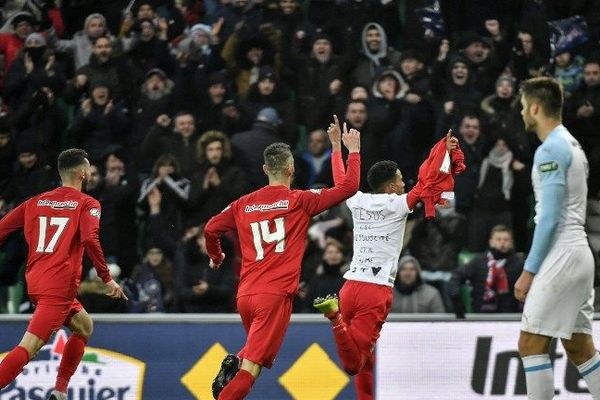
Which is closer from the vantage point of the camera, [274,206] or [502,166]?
[274,206]

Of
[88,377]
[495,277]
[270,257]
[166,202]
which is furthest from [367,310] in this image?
[166,202]

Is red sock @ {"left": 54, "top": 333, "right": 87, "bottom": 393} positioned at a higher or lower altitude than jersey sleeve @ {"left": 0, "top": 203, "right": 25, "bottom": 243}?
lower

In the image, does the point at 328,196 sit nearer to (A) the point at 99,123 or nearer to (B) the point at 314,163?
(B) the point at 314,163

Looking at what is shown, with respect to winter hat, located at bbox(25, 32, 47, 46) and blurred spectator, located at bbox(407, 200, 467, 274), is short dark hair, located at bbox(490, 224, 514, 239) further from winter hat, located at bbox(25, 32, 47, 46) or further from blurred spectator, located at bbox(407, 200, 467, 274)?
winter hat, located at bbox(25, 32, 47, 46)

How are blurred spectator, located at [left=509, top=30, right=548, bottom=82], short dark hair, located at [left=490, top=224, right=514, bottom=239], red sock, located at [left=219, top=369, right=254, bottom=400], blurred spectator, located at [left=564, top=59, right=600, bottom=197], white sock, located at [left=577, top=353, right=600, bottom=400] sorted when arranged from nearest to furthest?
white sock, located at [left=577, top=353, right=600, bottom=400] → red sock, located at [left=219, top=369, right=254, bottom=400] → short dark hair, located at [left=490, top=224, right=514, bottom=239] → blurred spectator, located at [left=564, top=59, right=600, bottom=197] → blurred spectator, located at [left=509, top=30, right=548, bottom=82]

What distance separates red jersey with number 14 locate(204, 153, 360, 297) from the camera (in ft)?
29.0

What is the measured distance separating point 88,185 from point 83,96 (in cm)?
154

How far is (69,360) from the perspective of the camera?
9.78 m

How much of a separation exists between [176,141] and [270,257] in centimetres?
493

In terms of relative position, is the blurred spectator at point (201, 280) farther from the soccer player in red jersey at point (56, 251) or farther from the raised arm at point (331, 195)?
the raised arm at point (331, 195)

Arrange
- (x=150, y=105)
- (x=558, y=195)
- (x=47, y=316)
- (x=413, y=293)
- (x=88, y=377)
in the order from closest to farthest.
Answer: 1. (x=558, y=195)
2. (x=47, y=316)
3. (x=88, y=377)
4. (x=413, y=293)
5. (x=150, y=105)

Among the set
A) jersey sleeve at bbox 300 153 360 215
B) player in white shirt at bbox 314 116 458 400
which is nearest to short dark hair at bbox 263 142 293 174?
jersey sleeve at bbox 300 153 360 215

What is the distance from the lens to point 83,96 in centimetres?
1441

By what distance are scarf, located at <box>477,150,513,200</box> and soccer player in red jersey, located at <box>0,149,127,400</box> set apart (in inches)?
196
